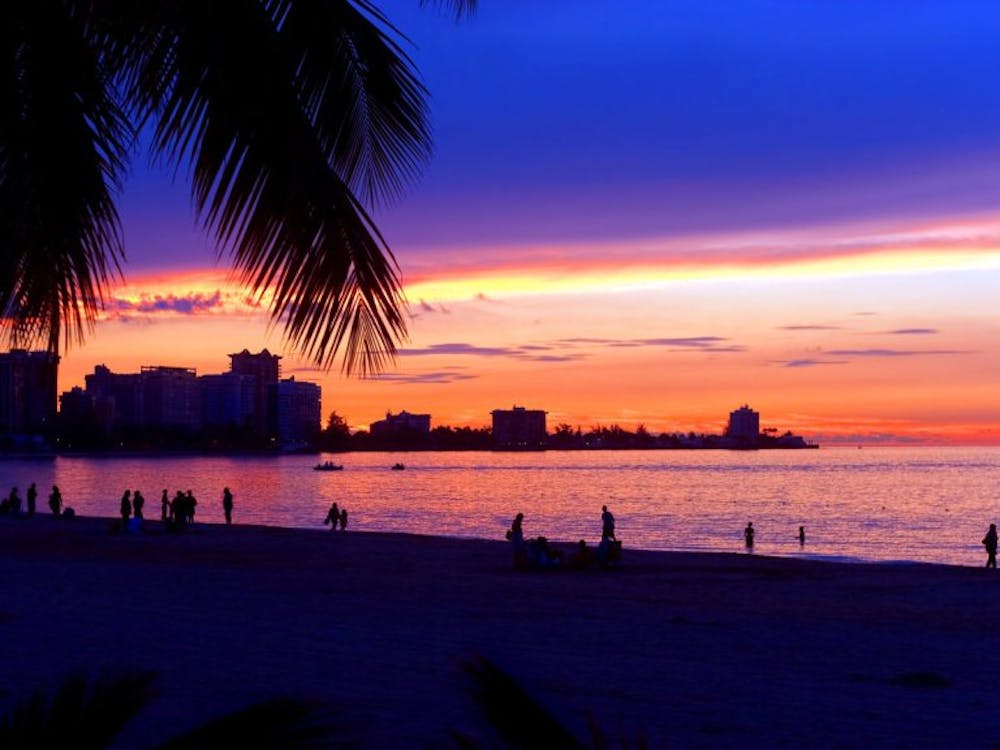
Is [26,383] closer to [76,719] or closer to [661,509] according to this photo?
[76,719]

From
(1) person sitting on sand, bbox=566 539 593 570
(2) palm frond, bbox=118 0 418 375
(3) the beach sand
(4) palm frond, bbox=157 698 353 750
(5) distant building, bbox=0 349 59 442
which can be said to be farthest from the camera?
(1) person sitting on sand, bbox=566 539 593 570

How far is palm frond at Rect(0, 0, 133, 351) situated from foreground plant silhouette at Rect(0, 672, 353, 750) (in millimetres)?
3711

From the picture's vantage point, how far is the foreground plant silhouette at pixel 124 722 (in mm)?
2199

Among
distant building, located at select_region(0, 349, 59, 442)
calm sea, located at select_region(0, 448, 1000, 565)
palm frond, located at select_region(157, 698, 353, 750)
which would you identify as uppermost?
distant building, located at select_region(0, 349, 59, 442)

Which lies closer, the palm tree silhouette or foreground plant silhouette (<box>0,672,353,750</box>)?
foreground plant silhouette (<box>0,672,353,750</box>)

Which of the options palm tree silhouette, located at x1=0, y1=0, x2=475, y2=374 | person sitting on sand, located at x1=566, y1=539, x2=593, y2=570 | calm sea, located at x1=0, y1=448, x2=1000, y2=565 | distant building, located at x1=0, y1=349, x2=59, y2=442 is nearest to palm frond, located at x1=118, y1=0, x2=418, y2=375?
palm tree silhouette, located at x1=0, y1=0, x2=475, y2=374

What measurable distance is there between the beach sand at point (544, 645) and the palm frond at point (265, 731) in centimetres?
20

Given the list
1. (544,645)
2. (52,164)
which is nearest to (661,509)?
(544,645)

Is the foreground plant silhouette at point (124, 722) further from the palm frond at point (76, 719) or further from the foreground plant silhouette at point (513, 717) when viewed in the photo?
the foreground plant silhouette at point (513, 717)

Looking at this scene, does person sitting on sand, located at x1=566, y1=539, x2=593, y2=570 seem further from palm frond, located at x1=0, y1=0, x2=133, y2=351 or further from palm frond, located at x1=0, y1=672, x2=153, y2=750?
palm frond, located at x1=0, y1=672, x2=153, y2=750

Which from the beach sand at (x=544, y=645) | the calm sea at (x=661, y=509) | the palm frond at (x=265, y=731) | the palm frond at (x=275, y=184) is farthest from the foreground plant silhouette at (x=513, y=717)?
the calm sea at (x=661, y=509)

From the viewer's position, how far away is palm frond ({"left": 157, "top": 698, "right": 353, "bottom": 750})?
2193 millimetres

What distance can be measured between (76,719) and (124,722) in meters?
0.09

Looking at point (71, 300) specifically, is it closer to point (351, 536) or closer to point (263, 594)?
point (263, 594)
